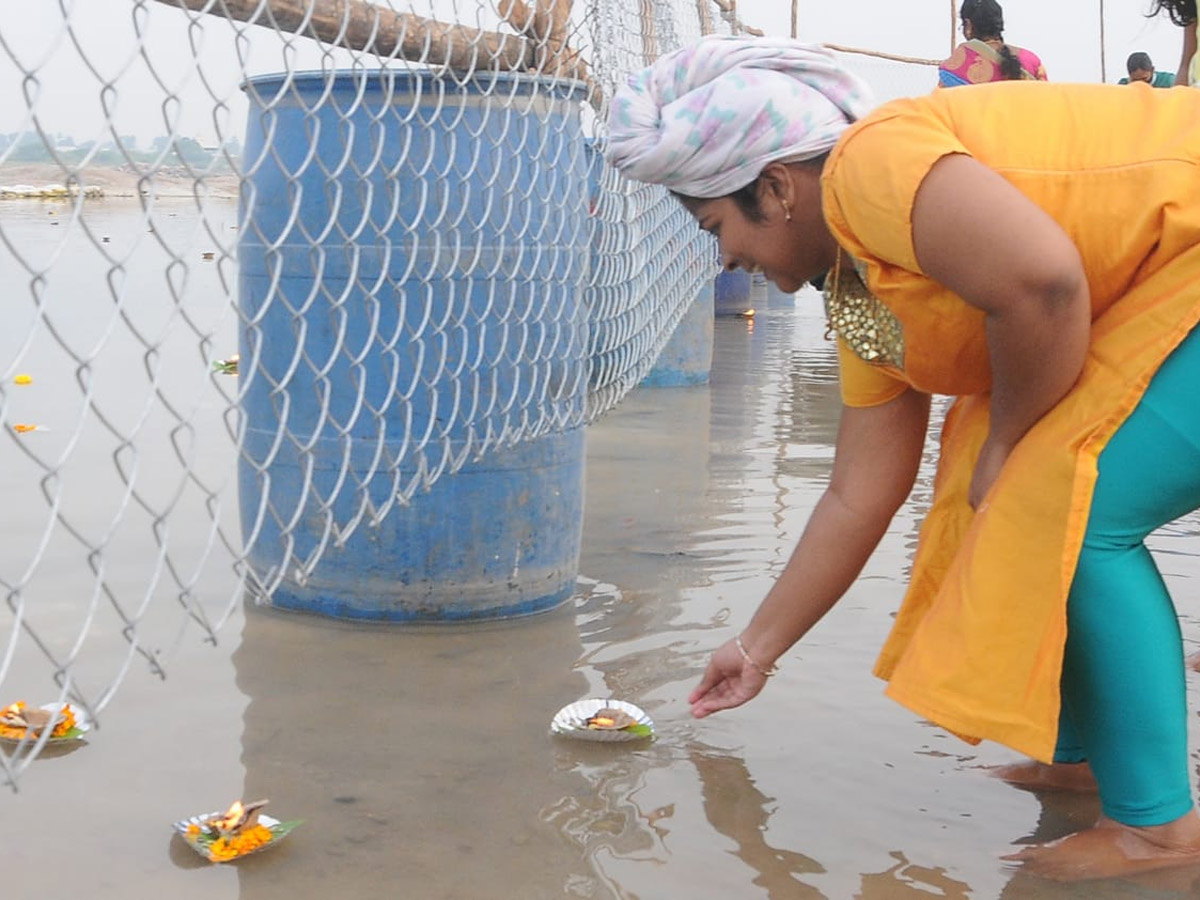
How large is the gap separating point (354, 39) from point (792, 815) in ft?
5.52

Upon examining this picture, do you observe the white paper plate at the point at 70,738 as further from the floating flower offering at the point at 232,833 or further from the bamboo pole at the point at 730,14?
the bamboo pole at the point at 730,14

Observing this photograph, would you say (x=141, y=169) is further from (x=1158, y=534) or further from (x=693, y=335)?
(x=693, y=335)

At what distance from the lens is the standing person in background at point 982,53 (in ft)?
21.4

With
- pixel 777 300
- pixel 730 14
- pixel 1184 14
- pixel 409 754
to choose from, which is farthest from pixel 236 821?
pixel 777 300

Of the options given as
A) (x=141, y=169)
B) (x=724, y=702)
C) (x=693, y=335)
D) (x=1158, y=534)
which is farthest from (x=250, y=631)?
(x=693, y=335)

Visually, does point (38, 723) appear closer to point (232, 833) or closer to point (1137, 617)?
point (232, 833)

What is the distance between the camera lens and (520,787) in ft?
8.34

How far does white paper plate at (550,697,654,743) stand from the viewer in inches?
107

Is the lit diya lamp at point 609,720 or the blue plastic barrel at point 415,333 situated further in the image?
the blue plastic barrel at point 415,333

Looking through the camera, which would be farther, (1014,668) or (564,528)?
(564,528)

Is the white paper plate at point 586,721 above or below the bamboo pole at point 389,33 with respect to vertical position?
below

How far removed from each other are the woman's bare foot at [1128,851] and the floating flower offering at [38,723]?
1651 mm

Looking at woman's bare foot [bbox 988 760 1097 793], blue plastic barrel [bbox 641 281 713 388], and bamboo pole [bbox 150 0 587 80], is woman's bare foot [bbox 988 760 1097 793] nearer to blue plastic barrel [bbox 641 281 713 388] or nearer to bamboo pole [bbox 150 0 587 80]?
bamboo pole [bbox 150 0 587 80]

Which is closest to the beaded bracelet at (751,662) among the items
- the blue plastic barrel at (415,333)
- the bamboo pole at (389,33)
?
the blue plastic barrel at (415,333)
